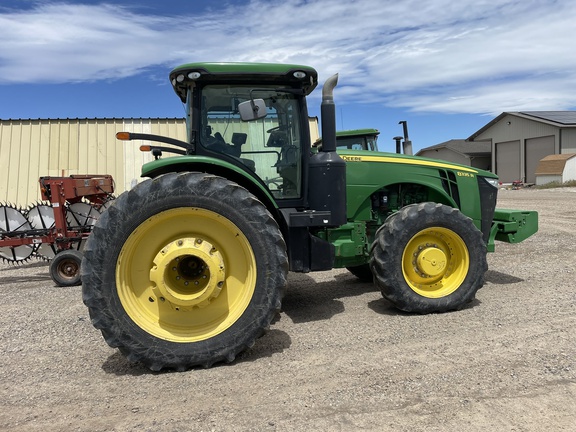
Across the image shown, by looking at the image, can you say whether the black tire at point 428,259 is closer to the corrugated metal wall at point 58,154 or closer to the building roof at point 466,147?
the corrugated metal wall at point 58,154

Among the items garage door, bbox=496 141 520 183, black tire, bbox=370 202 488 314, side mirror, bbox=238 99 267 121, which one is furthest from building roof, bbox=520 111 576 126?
side mirror, bbox=238 99 267 121

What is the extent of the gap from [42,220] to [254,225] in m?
5.76

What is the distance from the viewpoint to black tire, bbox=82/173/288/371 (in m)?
3.26

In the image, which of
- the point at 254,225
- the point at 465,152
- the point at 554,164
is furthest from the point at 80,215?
the point at 465,152

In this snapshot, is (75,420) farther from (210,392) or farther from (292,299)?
(292,299)

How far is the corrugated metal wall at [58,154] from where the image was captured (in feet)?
44.0

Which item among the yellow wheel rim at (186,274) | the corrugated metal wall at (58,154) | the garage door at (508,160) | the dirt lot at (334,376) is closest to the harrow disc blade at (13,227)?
the dirt lot at (334,376)

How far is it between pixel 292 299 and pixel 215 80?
8.55ft

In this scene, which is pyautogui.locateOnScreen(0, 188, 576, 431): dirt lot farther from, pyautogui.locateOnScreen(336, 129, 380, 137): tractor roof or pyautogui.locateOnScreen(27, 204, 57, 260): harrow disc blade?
pyautogui.locateOnScreen(336, 129, 380, 137): tractor roof

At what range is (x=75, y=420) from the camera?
2.74m

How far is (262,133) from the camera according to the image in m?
4.19

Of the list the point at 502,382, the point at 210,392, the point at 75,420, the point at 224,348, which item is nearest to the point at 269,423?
the point at 210,392

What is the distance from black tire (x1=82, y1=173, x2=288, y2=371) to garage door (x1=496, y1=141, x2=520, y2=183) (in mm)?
35775

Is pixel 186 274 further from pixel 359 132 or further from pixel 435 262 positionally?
pixel 359 132
